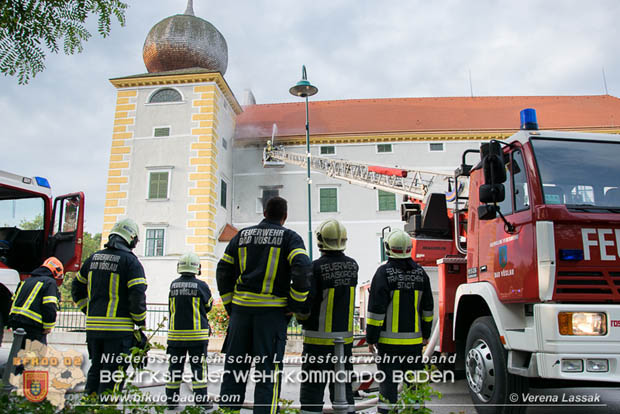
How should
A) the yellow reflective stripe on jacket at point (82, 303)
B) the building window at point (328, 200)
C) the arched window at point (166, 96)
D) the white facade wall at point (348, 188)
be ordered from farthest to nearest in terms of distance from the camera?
the building window at point (328, 200)
the white facade wall at point (348, 188)
the arched window at point (166, 96)
the yellow reflective stripe on jacket at point (82, 303)

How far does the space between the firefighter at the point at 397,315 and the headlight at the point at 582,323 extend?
132 cm

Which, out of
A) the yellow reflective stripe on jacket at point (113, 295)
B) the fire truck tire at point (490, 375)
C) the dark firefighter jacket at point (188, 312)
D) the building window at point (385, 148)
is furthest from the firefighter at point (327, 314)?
the building window at point (385, 148)

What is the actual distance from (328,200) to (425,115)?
870 centimetres

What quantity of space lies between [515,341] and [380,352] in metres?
1.29

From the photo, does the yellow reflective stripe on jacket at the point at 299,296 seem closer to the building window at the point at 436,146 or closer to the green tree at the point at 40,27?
the green tree at the point at 40,27

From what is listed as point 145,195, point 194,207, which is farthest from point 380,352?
point 145,195

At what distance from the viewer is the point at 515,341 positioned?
14.0 ft

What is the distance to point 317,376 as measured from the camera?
4258 mm

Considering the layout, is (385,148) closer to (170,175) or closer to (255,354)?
(170,175)

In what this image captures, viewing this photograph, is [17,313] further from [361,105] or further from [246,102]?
[246,102]

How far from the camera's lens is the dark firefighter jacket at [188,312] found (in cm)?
539

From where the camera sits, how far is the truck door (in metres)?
8.52

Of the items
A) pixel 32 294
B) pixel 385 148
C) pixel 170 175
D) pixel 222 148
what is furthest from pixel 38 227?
pixel 385 148

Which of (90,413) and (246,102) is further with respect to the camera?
(246,102)
